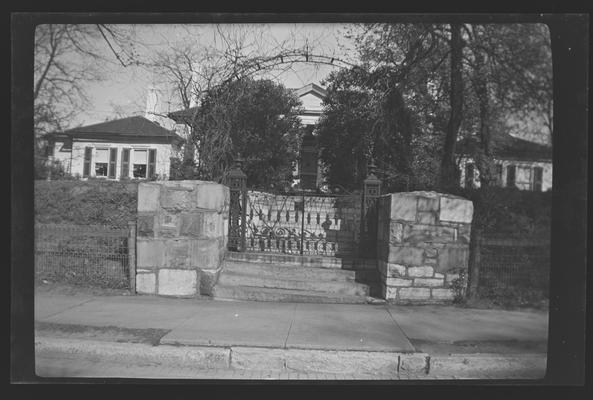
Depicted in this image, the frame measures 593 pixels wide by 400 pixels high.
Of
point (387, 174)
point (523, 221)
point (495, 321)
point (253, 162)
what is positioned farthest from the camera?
point (253, 162)

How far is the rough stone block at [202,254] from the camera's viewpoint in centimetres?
645

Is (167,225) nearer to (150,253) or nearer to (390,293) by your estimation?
(150,253)

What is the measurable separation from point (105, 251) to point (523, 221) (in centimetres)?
646

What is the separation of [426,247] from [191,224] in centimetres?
366

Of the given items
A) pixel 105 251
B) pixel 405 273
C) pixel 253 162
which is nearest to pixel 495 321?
pixel 405 273

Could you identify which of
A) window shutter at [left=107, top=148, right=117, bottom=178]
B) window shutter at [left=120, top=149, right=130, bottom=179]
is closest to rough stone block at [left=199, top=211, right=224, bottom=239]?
Answer: window shutter at [left=107, top=148, right=117, bottom=178]

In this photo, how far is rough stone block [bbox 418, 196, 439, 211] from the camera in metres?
6.19

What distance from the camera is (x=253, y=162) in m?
12.0

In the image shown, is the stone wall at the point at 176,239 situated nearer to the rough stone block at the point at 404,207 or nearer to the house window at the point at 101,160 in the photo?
the rough stone block at the point at 404,207

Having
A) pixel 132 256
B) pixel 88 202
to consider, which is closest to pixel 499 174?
pixel 132 256

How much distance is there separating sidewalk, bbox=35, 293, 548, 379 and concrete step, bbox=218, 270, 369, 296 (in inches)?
33.2

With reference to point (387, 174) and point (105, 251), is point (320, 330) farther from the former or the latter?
point (387, 174)

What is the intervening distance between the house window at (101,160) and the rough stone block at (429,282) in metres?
8.81

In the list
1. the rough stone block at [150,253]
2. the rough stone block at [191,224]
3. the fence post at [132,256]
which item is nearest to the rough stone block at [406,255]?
the rough stone block at [191,224]
